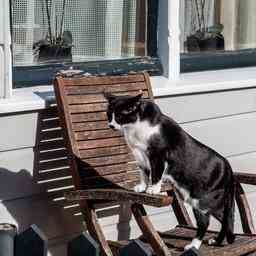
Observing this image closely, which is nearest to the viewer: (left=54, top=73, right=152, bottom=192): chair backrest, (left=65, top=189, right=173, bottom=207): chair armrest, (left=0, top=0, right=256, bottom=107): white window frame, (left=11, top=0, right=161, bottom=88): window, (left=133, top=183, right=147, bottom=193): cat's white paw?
(left=65, top=189, right=173, bottom=207): chair armrest

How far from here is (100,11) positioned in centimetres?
400

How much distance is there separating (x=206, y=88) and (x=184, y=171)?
879 millimetres

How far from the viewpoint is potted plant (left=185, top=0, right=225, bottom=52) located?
14.8ft

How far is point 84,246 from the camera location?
2.31m

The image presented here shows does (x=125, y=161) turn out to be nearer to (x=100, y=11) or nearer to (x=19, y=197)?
(x=19, y=197)

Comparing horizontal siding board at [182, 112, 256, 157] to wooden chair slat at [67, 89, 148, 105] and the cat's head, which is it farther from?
the cat's head

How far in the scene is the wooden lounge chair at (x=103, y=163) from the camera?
333 centimetres

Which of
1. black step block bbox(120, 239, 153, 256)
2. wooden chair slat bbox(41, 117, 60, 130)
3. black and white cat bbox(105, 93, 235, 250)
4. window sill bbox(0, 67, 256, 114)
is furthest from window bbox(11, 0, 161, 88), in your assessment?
black step block bbox(120, 239, 153, 256)

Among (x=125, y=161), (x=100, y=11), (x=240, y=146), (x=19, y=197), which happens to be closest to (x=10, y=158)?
(x=19, y=197)

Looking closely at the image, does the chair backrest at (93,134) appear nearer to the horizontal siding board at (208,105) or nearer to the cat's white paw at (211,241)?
the horizontal siding board at (208,105)

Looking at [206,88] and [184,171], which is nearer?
[184,171]

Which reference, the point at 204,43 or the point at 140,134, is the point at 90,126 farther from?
the point at 204,43

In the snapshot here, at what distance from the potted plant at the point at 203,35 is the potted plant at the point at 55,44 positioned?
0.85m

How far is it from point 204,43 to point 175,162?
4.64 feet
